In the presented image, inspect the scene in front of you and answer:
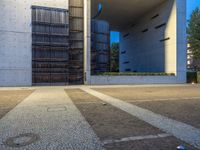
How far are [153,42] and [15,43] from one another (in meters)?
19.6

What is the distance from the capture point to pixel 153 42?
89.3ft

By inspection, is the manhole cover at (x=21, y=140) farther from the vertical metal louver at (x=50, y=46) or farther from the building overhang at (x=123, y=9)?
the building overhang at (x=123, y=9)

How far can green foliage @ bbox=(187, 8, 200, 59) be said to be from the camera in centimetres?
3195

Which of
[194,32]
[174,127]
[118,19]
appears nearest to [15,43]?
[118,19]

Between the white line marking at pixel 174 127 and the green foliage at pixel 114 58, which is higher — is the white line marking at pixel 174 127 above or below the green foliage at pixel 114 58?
below

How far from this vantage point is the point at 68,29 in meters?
21.3

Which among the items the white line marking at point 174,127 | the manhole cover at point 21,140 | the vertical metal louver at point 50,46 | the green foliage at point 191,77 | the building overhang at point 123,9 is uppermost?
the building overhang at point 123,9

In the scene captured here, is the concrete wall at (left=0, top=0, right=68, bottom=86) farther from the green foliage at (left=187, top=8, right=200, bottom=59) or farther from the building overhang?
the green foliage at (left=187, top=8, right=200, bottom=59)

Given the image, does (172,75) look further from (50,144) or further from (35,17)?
(50,144)

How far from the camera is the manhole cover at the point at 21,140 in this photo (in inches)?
140

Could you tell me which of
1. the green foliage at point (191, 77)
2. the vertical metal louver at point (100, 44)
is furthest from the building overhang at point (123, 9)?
the green foliage at point (191, 77)

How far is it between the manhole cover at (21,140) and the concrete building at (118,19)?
16.5 metres

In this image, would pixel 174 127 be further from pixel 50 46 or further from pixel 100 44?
pixel 100 44

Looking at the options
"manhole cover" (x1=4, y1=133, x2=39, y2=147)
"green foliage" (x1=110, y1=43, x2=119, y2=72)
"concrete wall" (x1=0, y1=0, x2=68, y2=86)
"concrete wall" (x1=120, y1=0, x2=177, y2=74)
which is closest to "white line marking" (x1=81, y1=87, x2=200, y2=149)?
"manhole cover" (x1=4, y1=133, x2=39, y2=147)
